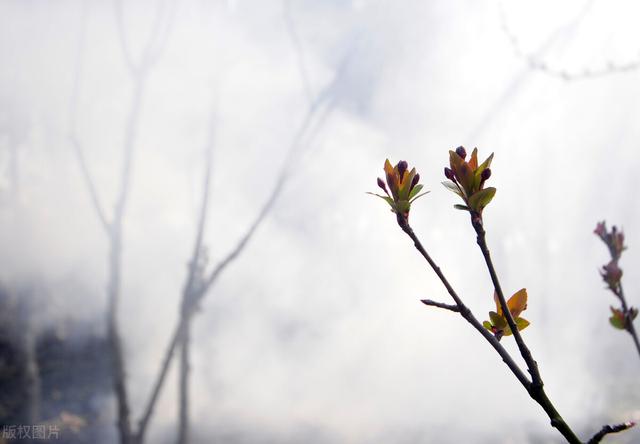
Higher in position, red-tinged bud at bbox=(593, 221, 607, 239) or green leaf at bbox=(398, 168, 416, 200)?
red-tinged bud at bbox=(593, 221, 607, 239)

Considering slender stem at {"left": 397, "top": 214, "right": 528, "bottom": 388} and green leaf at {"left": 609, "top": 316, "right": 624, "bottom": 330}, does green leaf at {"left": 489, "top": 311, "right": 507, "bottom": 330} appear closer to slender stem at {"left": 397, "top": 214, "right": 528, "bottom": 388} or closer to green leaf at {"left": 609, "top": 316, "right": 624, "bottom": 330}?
slender stem at {"left": 397, "top": 214, "right": 528, "bottom": 388}

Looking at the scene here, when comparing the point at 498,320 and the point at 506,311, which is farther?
the point at 498,320

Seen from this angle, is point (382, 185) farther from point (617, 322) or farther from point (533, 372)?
point (617, 322)

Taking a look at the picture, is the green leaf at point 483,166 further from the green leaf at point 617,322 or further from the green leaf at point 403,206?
the green leaf at point 617,322

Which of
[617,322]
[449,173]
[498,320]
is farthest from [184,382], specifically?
[449,173]

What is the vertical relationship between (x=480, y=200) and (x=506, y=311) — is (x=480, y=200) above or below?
above

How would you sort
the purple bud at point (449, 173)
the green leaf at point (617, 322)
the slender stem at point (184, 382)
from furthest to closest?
the slender stem at point (184, 382) → the green leaf at point (617, 322) → the purple bud at point (449, 173)

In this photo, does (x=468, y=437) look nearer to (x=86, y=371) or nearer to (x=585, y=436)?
(x=585, y=436)

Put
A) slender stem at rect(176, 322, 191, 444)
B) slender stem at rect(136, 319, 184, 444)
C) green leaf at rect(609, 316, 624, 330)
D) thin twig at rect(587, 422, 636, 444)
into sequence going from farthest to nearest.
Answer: slender stem at rect(176, 322, 191, 444) < slender stem at rect(136, 319, 184, 444) < green leaf at rect(609, 316, 624, 330) < thin twig at rect(587, 422, 636, 444)

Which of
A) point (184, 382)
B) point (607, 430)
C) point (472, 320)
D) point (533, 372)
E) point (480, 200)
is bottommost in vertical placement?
point (607, 430)

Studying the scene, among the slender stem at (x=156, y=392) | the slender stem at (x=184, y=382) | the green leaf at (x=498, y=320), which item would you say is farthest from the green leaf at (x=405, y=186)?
the slender stem at (x=184, y=382)

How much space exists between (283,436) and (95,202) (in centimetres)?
834

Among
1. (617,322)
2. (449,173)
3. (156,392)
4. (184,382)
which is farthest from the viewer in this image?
(184,382)

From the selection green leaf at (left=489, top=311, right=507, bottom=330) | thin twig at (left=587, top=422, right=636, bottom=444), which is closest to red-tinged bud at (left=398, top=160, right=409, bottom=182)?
green leaf at (left=489, top=311, right=507, bottom=330)
